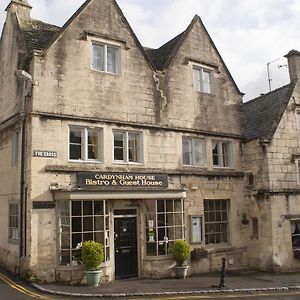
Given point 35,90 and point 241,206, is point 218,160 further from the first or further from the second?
point 35,90

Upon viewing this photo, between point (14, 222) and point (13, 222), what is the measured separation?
5.0 inches

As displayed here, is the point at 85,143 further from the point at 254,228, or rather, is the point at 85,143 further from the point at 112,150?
the point at 254,228

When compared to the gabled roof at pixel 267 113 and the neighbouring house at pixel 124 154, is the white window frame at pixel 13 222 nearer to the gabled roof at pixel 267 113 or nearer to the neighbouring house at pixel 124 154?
the neighbouring house at pixel 124 154

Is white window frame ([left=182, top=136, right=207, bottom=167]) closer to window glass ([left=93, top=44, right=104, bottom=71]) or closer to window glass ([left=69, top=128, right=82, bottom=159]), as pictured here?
window glass ([left=93, top=44, right=104, bottom=71])

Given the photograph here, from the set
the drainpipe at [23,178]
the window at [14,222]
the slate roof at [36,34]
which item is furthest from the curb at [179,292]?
the slate roof at [36,34]

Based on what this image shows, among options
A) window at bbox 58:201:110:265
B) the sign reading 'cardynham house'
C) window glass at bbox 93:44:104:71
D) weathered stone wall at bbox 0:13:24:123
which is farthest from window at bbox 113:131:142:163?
weathered stone wall at bbox 0:13:24:123

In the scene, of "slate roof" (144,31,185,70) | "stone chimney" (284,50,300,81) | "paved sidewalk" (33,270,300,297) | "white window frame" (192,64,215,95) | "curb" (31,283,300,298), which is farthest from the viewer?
"stone chimney" (284,50,300,81)

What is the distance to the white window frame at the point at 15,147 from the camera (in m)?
15.6

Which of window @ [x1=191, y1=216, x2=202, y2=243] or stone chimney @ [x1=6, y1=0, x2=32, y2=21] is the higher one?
stone chimney @ [x1=6, y1=0, x2=32, y2=21]

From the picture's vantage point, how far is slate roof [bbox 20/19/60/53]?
15930 millimetres

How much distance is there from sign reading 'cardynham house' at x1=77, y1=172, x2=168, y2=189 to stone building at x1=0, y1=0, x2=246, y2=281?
0.14ft

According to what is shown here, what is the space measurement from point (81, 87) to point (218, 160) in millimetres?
7535

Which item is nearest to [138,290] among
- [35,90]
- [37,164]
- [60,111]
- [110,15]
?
[37,164]

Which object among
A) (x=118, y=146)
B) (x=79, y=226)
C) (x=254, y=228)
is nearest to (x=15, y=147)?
(x=118, y=146)
